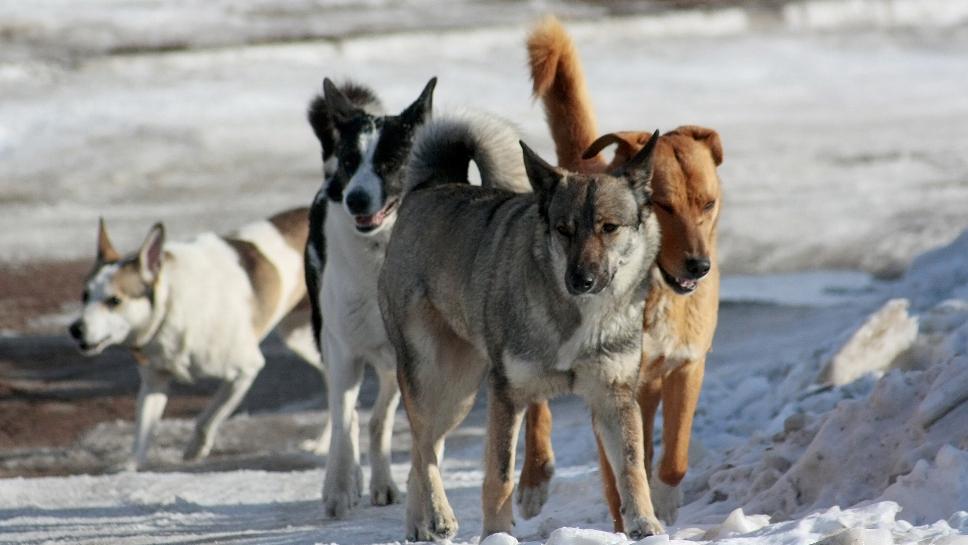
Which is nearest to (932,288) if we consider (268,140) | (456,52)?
(268,140)

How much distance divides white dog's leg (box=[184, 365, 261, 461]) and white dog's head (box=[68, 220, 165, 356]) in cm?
60

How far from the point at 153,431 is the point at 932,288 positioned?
4.21m

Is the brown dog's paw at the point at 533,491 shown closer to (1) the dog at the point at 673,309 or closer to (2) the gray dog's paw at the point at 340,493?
(1) the dog at the point at 673,309

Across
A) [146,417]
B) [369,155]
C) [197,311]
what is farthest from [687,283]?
[197,311]

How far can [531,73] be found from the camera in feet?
22.5

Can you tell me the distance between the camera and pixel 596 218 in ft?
16.4

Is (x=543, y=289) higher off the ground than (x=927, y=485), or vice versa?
(x=543, y=289)

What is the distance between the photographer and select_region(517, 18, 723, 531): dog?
→ 5.41 m

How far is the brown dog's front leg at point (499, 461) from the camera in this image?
527 centimetres

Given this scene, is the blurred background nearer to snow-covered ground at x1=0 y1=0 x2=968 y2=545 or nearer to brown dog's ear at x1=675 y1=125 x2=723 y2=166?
snow-covered ground at x1=0 y1=0 x2=968 y2=545

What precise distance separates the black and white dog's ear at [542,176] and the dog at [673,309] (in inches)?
17.6

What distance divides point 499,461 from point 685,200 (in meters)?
1.05

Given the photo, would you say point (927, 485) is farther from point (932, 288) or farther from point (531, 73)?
point (932, 288)

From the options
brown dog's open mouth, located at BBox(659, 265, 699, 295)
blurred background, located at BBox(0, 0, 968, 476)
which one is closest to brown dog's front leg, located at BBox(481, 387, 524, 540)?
brown dog's open mouth, located at BBox(659, 265, 699, 295)
